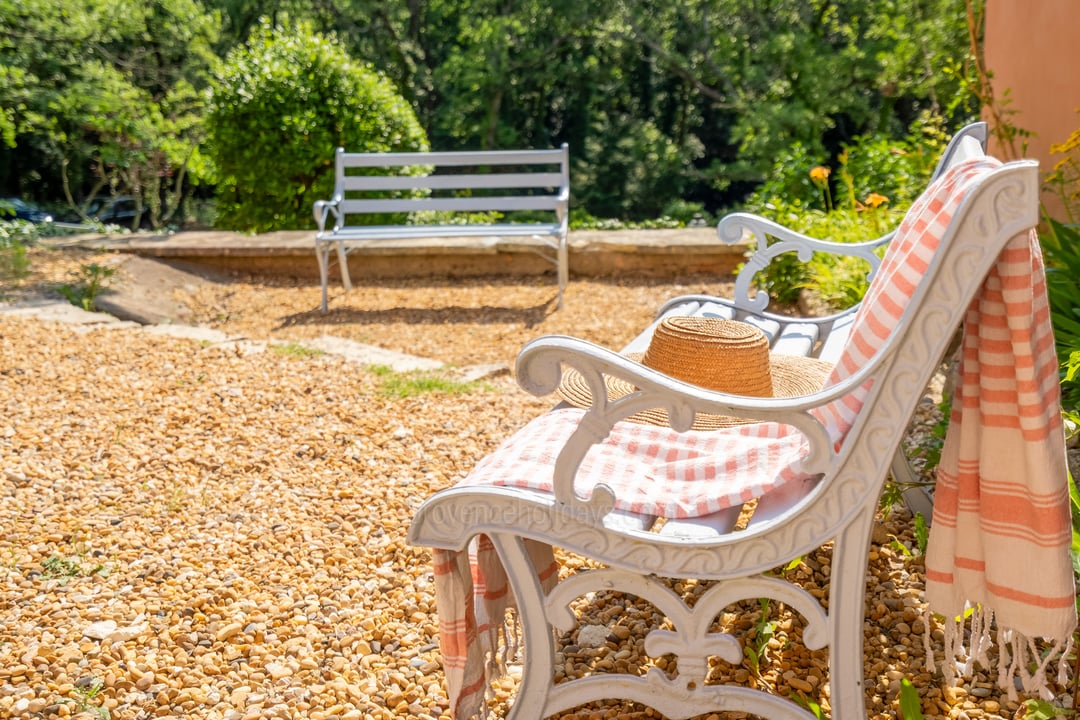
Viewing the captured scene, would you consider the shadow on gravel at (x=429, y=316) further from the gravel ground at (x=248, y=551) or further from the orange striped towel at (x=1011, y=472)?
the orange striped towel at (x=1011, y=472)

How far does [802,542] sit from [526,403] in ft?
7.52

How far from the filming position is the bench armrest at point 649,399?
1.33 m

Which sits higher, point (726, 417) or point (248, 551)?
point (726, 417)

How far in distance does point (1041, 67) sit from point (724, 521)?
354 centimetres

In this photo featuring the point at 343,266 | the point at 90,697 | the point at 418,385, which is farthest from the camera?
the point at 343,266

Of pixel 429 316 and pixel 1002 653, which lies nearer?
pixel 1002 653

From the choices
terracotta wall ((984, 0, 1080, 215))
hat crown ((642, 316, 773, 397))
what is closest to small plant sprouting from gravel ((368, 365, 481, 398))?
hat crown ((642, 316, 773, 397))

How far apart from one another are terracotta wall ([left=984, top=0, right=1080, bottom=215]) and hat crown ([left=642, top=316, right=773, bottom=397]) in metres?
2.33

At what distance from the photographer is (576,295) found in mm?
5906

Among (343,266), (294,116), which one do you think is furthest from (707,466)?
(294,116)

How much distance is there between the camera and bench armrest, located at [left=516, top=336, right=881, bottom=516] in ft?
4.36

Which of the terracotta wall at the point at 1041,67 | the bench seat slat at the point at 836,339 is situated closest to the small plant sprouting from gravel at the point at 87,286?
the bench seat slat at the point at 836,339

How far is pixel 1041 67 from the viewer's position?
13.2ft

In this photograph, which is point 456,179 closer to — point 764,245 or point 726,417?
point 764,245
